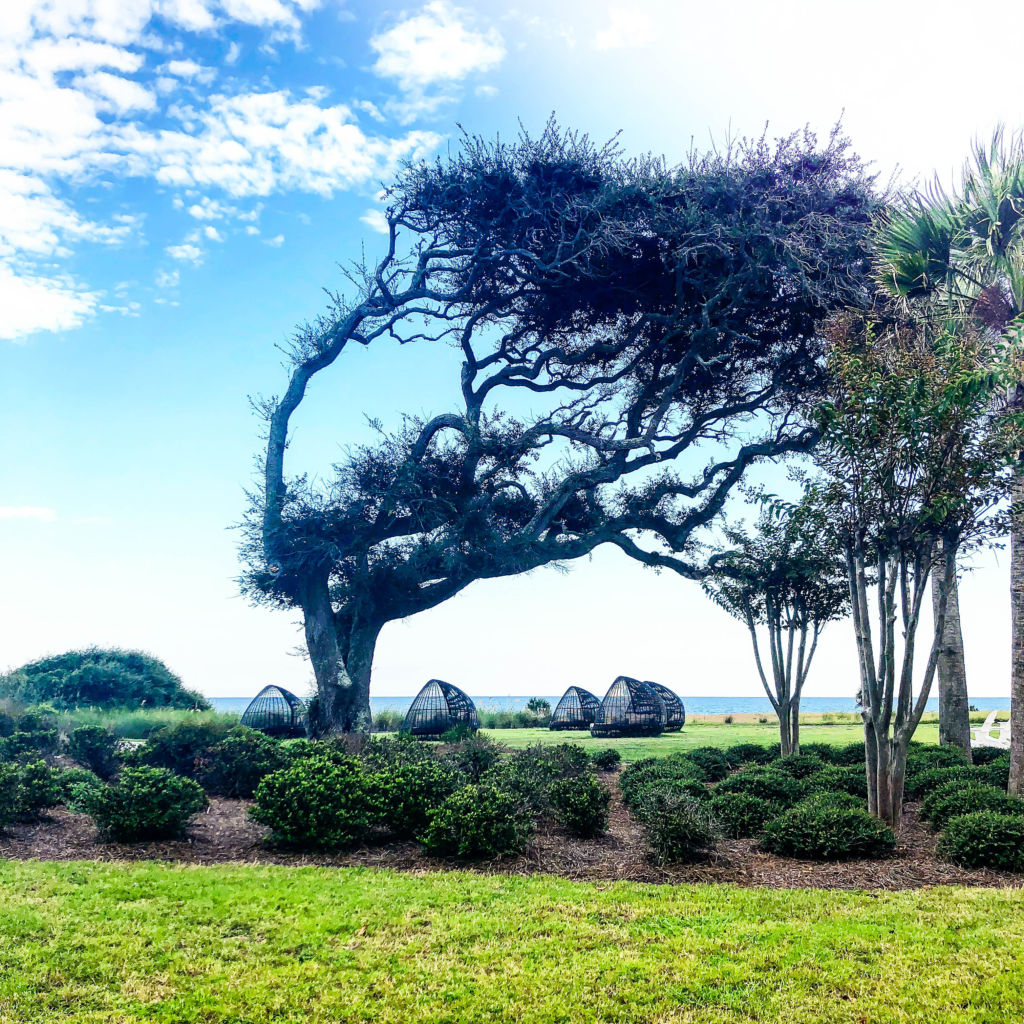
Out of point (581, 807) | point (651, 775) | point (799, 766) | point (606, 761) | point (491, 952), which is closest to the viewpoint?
point (491, 952)

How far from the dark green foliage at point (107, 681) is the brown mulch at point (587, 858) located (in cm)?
1925

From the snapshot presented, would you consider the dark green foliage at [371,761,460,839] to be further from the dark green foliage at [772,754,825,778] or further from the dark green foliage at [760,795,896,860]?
the dark green foliage at [772,754,825,778]

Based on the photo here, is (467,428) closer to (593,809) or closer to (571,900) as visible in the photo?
(593,809)

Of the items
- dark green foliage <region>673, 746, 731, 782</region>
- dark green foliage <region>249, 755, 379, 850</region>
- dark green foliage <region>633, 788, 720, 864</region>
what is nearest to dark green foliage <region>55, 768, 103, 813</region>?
dark green foliage <region>249, 755, 379, 850</region>

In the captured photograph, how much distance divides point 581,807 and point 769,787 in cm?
301

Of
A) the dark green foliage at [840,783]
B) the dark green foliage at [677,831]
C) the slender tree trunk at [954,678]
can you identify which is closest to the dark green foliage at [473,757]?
the dark green foliage at [677,831]

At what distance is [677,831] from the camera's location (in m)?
7.14

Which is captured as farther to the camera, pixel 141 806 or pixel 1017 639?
pixel 1017 639

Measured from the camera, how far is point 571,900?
593 cm

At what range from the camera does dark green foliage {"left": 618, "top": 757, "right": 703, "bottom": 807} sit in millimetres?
9885

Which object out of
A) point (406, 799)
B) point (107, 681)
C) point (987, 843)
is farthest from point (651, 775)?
point (107, 681)

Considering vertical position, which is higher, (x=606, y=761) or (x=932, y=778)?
(x=932, y=778)

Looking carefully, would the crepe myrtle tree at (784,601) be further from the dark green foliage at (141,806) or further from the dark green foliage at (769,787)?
the dark green foliage at (141,806)

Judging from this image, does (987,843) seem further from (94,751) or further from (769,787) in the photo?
(94,751)
